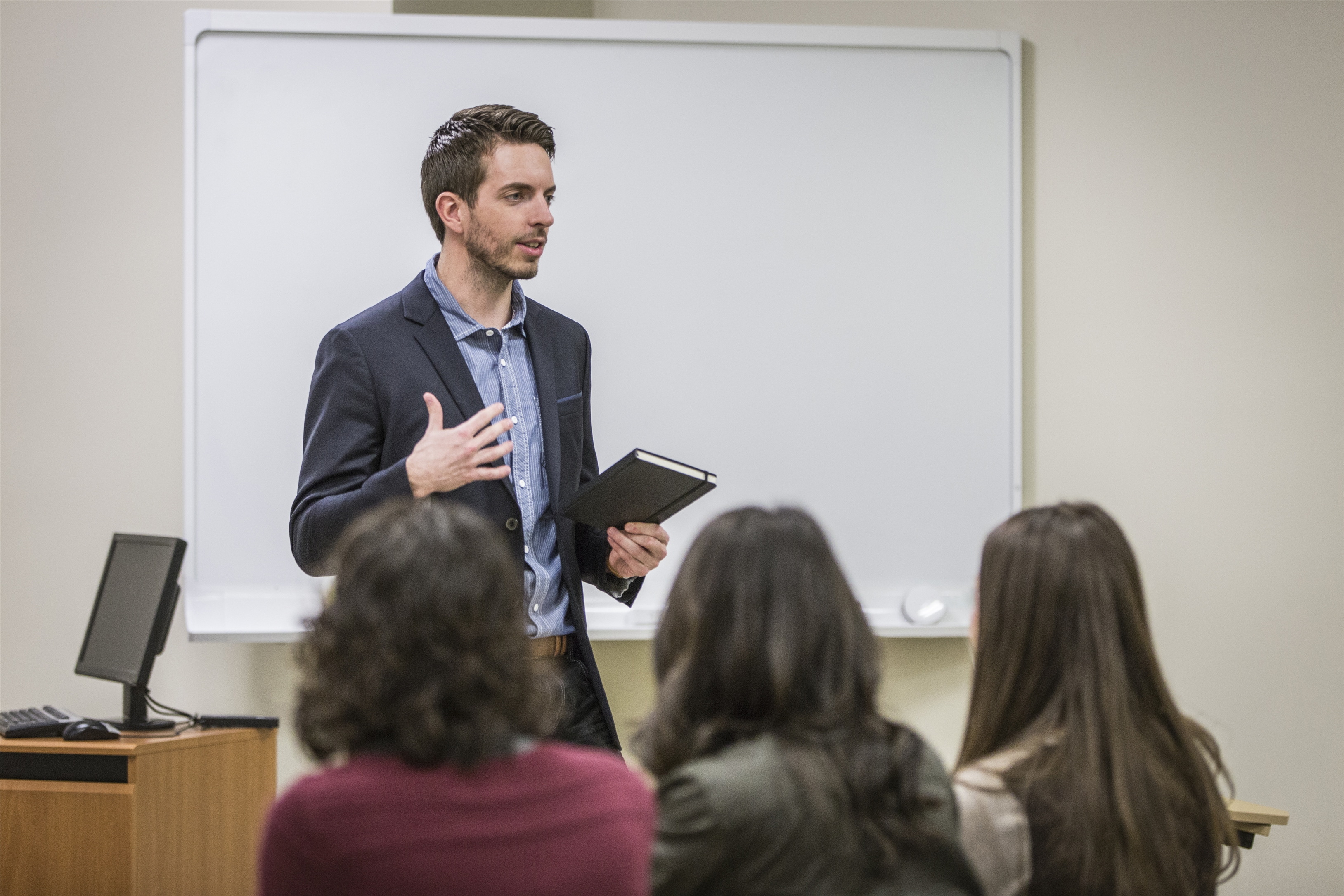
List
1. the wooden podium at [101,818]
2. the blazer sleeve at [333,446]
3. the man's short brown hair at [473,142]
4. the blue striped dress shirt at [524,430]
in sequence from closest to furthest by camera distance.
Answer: the blazer sleeve at [333,446] → the blue striped dress shirt at [524,430] → the man's short brown hair at [473,142] → the wooden podium at [101,818]

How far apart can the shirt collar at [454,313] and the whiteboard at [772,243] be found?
0.83m

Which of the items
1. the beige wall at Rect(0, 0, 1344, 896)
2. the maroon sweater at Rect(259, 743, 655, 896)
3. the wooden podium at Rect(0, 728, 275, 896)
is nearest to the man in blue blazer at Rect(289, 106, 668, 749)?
the maroon sweater at Rect(259, 743, 655, 896)

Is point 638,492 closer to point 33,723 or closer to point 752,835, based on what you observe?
point 752,835

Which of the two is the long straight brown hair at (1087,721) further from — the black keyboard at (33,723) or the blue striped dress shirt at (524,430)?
the black keyboard at (33,723)

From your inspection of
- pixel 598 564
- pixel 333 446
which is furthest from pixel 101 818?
pixel 598 564

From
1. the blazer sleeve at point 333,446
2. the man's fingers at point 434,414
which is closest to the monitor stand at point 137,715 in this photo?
the blazer sleeve at point 333,446

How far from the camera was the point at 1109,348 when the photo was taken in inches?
118

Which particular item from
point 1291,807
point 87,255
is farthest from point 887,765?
point 87,255

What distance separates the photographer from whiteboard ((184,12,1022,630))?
112 inches

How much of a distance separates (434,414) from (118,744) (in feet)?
3.98

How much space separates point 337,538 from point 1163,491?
214cm

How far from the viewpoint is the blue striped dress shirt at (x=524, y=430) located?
1908 mm

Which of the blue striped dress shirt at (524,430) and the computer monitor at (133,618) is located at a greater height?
the blue striped dress shirt at (524,430)

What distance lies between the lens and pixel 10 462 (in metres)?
2.94
